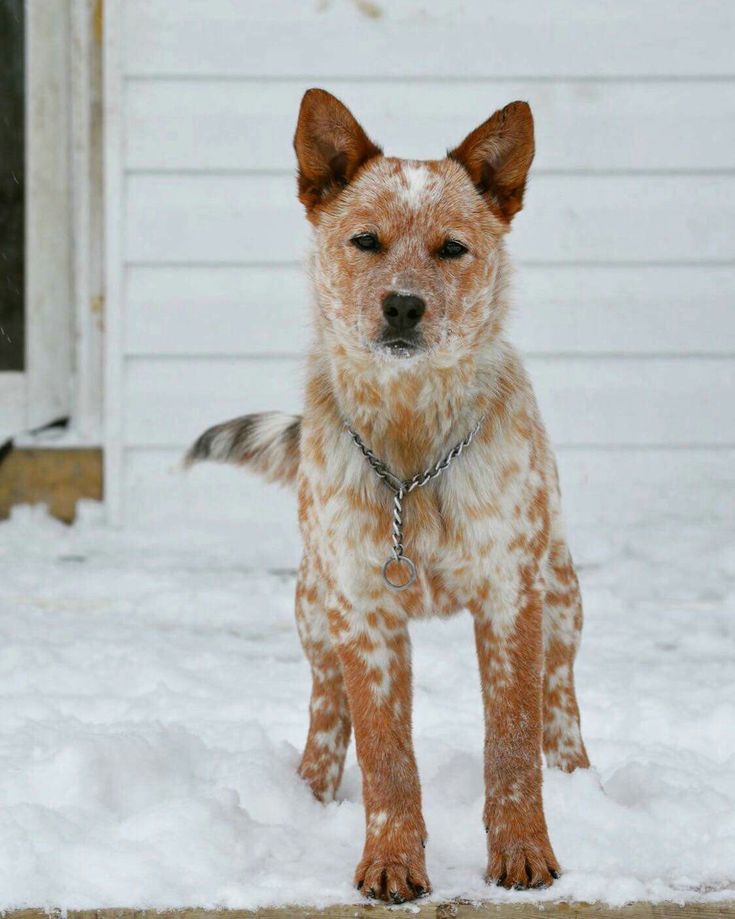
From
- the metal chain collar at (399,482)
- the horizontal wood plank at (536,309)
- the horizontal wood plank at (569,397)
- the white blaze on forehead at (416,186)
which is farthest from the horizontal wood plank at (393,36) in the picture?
the metal chain collar at (399,482)

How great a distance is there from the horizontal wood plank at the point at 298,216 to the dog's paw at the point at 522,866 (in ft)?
10.4

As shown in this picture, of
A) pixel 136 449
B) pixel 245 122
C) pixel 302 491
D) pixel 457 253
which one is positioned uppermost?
pixel 245 122

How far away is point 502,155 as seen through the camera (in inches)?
95.9

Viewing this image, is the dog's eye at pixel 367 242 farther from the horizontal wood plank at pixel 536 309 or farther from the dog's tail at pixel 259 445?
the horizontal wood plank at pixel 536 309

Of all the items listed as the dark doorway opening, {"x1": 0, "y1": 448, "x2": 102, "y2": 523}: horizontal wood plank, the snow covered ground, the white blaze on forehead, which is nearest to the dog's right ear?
the white blaze on forehead

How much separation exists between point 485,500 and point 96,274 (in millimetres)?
3372

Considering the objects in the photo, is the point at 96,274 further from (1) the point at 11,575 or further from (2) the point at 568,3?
(2) the point at 568,3

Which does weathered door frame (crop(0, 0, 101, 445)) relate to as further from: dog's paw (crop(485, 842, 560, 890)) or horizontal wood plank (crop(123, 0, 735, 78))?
dog's paw (crop(485, 842, 560, 890))

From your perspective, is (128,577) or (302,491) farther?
(128,577)

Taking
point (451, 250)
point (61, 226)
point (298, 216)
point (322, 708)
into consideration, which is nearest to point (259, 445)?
point (322, 708)

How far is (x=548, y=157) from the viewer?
4934mm

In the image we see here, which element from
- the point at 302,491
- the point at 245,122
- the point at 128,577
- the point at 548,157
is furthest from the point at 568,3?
the point at 302,491

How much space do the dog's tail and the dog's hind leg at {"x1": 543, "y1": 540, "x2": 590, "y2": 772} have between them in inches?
26.9

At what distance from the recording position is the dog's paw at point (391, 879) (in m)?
2.08
